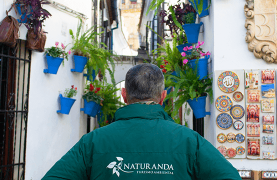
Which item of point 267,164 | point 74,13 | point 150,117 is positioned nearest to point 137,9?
point 74,13

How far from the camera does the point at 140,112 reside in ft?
4.19

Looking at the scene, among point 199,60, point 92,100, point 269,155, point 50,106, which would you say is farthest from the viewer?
point 92,100

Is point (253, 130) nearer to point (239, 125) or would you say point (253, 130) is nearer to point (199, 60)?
point (239, 125)

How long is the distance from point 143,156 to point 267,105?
2574 mm

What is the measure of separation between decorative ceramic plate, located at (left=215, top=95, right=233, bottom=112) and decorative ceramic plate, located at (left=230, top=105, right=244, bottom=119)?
0.16 feet

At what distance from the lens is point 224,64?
3.54m

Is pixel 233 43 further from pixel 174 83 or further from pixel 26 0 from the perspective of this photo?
pixel 26 0

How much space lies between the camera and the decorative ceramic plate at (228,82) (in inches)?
135

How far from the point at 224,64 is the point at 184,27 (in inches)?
33.4

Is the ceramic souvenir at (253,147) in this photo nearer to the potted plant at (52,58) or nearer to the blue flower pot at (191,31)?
the blue flower pot at (191,31)

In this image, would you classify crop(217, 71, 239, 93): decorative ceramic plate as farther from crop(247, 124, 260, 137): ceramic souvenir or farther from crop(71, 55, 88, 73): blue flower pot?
crop(71, 55, 88, 73): blue flower pot

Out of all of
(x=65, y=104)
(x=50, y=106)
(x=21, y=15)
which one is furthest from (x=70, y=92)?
(x=21, y=15)

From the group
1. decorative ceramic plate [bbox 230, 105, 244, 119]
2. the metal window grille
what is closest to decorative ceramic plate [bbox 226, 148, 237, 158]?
decorative ceramic plate [bbox 230, 105, 244, 119]

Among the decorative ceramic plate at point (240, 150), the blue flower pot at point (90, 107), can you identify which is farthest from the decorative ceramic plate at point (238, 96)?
the blue flower pot at point (90, 107)
